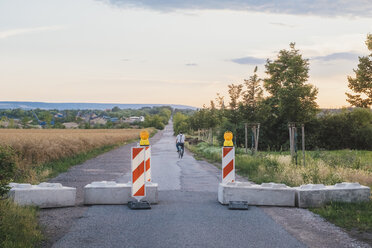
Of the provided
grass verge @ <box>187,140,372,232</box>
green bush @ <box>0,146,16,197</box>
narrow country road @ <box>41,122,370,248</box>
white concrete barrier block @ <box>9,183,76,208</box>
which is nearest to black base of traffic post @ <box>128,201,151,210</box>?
narrow country road @ <box>41,122,370,248</box>

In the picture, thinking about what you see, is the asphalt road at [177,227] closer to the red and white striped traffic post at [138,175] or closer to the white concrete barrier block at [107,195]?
the white concrete barrier block at [107,195]

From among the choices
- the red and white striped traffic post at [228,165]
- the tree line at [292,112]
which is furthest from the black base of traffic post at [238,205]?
the tree line at [292,112]

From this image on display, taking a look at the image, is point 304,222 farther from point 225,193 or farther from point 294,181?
point 294,181

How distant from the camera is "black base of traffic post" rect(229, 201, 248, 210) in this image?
27.8 ft

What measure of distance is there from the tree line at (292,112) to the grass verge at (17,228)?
16.0 m

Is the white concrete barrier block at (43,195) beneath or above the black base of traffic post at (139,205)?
above

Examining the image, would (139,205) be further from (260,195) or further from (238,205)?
→ (260,195)

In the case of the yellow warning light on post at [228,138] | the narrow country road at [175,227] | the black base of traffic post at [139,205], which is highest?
the yellow warning light on post at [228,138]

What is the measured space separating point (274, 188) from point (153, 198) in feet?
8.75

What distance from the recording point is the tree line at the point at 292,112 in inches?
822

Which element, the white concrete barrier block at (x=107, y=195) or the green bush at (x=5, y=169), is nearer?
the green bush at (x=5, y=169)

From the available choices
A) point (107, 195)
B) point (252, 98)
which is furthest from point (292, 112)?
point (107, 195)

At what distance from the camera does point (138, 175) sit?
8.70m

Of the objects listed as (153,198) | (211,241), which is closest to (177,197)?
(153,198)
